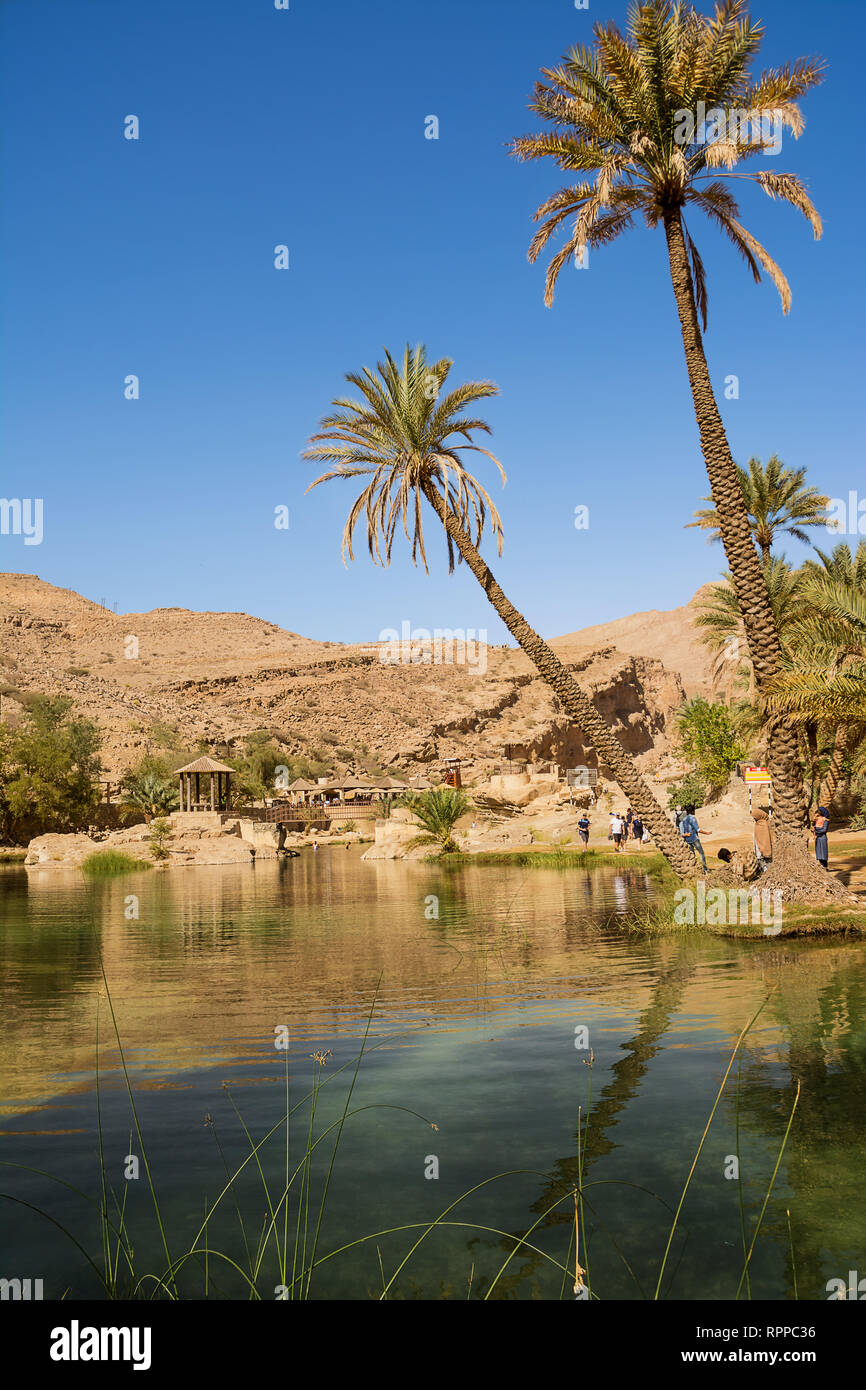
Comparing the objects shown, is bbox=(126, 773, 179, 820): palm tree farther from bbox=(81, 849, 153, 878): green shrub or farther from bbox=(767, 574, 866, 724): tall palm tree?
bbox=(767, 574, 866, 724): tall palm tree

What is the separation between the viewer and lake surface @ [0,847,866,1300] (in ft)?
14.2

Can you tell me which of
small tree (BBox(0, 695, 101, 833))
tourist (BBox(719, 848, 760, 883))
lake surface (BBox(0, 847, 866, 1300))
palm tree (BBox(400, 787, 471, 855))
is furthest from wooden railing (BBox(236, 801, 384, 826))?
lake surface (BBox(0, 847, 866, 1300))

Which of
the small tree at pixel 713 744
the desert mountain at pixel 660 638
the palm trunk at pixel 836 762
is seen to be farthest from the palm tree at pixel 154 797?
the desert mountain at pixel 660 638

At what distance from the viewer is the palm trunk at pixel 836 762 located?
53.3 feet

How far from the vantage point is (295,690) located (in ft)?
322

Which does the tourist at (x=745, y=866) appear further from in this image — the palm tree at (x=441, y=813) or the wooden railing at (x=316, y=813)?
the wooden railing at (x=316, y=813)

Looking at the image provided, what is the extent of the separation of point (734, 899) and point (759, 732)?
2515mm

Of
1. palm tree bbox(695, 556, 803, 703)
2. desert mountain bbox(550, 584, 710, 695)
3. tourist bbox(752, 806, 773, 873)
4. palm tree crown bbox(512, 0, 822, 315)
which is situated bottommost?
tourist bbox(752, 806, 773, 873)

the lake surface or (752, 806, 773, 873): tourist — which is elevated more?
(752, 806, 773, 873): tourist

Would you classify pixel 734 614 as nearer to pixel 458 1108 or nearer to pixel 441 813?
pixel 441 813

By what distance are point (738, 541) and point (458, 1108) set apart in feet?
34.8

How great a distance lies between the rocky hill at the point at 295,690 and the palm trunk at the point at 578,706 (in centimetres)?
5295

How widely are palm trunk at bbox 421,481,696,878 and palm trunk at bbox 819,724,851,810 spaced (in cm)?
314

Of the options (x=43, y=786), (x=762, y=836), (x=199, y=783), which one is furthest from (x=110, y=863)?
(x=762, y=836)
